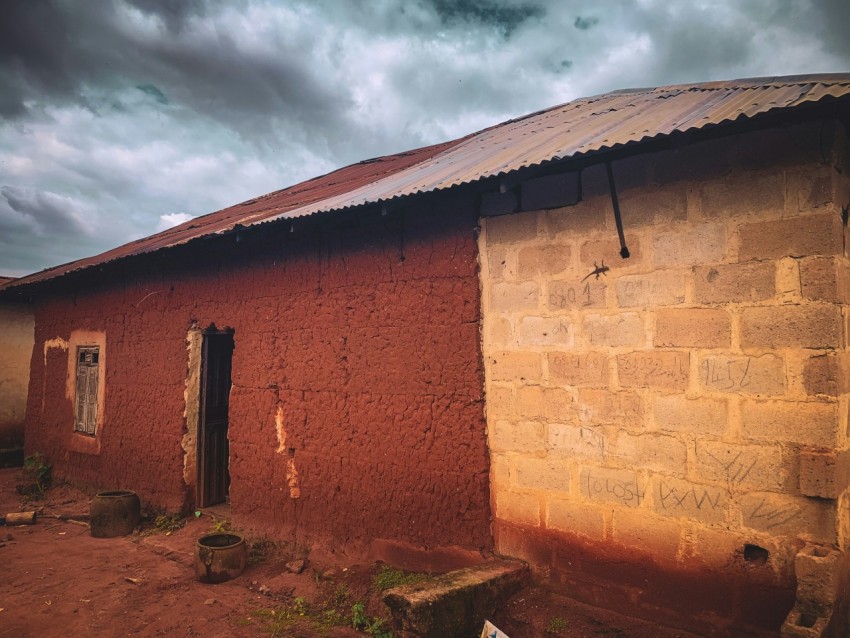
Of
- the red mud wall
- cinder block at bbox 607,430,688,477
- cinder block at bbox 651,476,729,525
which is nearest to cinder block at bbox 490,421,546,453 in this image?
the red mud wall

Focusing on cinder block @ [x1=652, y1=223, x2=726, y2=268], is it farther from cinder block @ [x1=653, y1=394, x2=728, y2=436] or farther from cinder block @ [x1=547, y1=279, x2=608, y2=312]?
cinder block @ [x1=653, y1=394, x2=728, y2=436]

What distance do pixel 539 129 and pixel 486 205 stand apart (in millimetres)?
1364

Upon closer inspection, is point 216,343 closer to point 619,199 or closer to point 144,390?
point 144,390

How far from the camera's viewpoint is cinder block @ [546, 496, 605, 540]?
3266 mm

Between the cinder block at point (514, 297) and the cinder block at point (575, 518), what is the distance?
1.31m

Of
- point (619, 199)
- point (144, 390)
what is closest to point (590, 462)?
point (619, 199)

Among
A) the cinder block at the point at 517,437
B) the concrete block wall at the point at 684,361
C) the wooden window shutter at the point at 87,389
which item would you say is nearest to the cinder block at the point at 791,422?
the concrete block wall at the point at 684,361

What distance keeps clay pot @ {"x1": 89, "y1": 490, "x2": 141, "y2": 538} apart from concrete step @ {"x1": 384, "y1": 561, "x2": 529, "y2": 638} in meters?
4.15

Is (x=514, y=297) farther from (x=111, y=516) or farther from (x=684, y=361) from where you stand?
(x=111, y=516)

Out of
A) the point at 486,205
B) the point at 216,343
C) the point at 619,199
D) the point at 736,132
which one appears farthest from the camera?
the point at 216,343

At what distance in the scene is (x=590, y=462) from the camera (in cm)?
332

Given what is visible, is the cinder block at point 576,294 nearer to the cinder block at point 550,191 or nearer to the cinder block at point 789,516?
the cinder block at point 550,191

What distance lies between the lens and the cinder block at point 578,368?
10.8 ft

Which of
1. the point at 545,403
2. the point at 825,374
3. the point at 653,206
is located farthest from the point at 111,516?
the point at 825,374
